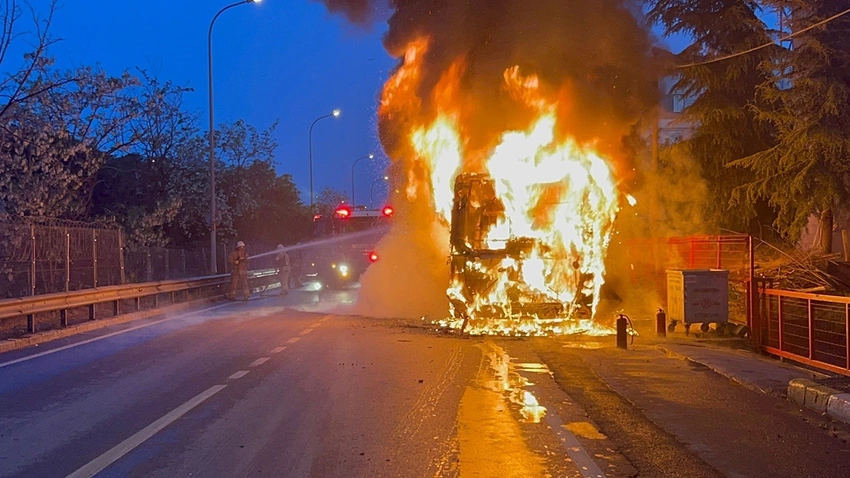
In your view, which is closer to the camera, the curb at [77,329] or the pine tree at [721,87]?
the curb at [77,329]

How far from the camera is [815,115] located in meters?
19.3

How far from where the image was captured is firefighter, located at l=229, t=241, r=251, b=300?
25859 mm

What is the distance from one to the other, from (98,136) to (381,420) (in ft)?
70.2

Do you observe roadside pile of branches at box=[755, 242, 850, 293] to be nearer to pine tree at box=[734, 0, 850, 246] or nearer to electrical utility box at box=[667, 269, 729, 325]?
electrical utility box at box=[667, 269, 729, 325]

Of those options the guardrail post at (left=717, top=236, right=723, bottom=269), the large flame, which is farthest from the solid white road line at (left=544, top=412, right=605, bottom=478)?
the guardrail post at (left=717, top=236, right=723, bottom=269)

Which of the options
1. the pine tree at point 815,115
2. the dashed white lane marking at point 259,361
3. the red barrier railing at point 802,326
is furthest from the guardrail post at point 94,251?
the pine tree at point 815,115

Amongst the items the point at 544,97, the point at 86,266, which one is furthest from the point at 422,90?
the point at 86,266

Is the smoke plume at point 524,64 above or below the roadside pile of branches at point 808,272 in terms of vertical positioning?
above

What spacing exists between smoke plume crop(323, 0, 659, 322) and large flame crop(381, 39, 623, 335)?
0.13 m

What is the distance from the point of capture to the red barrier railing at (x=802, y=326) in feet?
36.2

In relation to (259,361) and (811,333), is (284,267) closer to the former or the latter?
(259,361)

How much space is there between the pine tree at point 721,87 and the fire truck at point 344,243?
1124cm

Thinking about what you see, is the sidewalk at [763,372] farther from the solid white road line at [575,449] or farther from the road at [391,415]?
the solid white road line at [575,449]

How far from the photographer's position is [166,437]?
707cm
